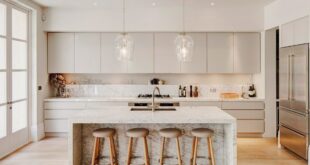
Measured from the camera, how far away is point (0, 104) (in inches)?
204

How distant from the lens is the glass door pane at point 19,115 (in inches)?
223

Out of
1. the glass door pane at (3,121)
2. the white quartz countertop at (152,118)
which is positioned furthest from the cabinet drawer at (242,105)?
the glass door pane at (3,121)

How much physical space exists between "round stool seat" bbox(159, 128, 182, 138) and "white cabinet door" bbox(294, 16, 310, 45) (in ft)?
7.93

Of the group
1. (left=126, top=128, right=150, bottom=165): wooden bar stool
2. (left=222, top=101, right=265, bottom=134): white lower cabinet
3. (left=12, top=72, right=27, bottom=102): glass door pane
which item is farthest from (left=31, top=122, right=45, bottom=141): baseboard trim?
(left=222, top=101, right=265, bottom=134): white lower cabinet

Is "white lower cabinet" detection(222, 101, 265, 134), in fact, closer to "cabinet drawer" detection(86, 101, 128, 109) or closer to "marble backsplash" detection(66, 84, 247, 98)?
"marble backsplash" detection(66, 84, 247, 98)

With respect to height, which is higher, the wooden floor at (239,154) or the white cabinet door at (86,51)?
the white cabinet door at (86,51)

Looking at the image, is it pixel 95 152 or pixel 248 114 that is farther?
pixel 248 114

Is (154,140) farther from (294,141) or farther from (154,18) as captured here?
(154,18)

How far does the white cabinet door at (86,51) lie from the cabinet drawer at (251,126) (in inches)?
127

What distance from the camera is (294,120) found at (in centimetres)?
518

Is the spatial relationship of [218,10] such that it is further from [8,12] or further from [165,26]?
[8,12]

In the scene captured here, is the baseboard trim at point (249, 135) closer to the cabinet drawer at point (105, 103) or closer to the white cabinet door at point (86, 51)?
the cabinet drawer at point (105, 103)

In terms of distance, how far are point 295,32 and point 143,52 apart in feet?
9.86

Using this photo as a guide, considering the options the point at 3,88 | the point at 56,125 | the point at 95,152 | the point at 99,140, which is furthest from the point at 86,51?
the point at 95,152
